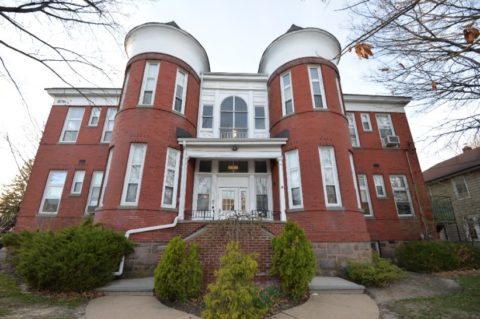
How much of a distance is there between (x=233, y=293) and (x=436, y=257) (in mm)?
8712

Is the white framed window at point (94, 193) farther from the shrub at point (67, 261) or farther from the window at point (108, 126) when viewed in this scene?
the shrub at point (67, 261)

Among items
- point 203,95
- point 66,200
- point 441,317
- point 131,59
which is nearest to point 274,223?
point 441,317

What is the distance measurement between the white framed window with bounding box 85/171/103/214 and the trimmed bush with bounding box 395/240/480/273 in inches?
547

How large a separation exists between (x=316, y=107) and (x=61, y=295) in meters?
10.7

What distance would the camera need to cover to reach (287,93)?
11.1m

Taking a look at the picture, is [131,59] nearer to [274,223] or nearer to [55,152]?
[55,152]

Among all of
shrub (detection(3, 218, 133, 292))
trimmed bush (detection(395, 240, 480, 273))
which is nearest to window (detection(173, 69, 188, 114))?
shrub (detection(3, 218, 133, 292))

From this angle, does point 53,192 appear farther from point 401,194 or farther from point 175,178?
point 401,194

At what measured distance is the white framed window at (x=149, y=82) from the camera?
10.1m

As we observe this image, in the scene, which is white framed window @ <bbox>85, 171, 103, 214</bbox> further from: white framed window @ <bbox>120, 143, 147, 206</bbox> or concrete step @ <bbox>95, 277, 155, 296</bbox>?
concrete step @ <bbox>95, 277, 155, 296</bbox>

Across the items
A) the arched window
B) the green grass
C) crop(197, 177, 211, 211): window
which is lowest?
the green grass

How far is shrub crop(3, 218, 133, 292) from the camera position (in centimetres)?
529

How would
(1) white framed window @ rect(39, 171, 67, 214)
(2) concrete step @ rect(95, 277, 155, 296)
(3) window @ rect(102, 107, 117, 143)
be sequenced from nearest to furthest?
(2) concrete step @ rect(95, 277, 155, 296), (1) white framed window @ rect(39, 171, 67, 214), (3) window @ rect(102, 107, 117, 143)

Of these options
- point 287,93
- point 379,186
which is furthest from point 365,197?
point 287,93
